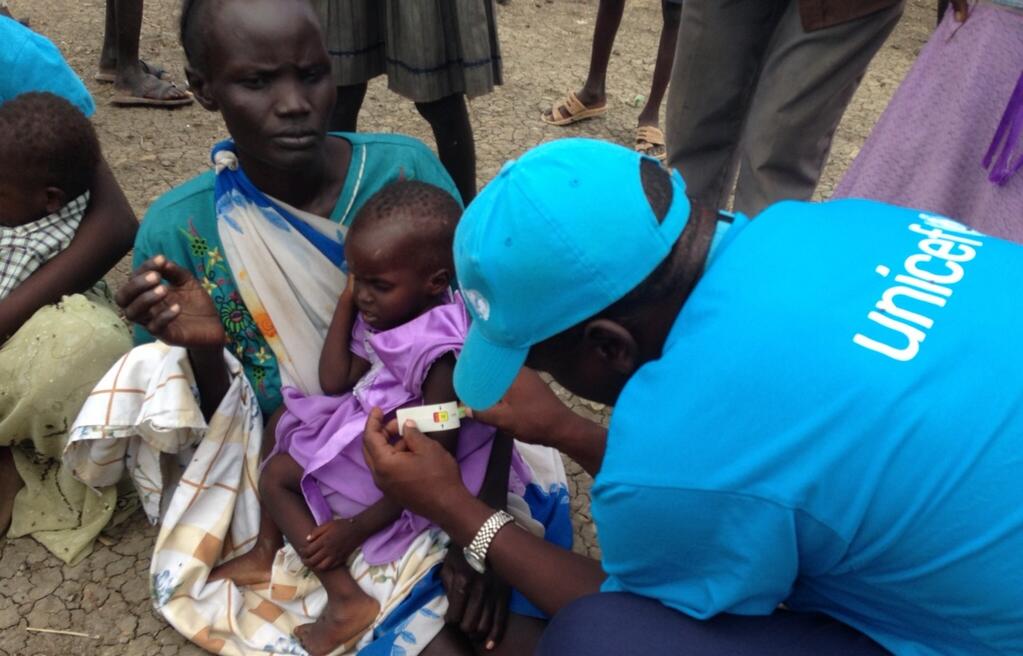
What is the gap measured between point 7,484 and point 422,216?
1220 millimetres

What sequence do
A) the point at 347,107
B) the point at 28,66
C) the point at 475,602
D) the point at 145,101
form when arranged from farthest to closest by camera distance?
the point at 145,101 → the point at 347,107 → the point at 28,66 → the point at 475,602

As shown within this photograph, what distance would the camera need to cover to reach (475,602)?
1658 millimetres

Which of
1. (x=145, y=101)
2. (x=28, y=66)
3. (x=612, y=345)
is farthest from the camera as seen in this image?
(x=145, y=101)

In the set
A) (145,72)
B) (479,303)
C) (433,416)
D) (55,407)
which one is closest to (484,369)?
(479,303)

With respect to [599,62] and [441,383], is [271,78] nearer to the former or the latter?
[441,383]

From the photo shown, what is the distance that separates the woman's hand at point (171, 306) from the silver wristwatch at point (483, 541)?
0.70 meters

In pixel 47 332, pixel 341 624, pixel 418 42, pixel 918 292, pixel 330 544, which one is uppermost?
pixel 918 292

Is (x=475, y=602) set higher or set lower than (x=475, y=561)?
lower

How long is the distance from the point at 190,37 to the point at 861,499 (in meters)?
1.57

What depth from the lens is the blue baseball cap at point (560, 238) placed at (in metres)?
1.11

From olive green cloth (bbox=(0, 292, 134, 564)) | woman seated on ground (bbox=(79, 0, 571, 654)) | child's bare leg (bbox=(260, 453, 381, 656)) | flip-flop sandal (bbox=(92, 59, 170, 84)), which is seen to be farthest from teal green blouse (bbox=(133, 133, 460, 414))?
flip-flop sandal (bbox=(92, 59, 170, 84))

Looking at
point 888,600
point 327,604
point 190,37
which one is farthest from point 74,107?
point 888,600

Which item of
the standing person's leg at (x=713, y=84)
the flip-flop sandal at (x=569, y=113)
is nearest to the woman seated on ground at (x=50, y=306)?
the standing person's leg at (x=713, y=84)

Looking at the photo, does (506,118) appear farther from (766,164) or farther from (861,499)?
(861,499)
